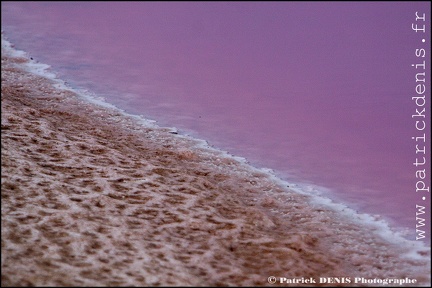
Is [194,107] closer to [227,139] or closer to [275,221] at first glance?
[227,139]

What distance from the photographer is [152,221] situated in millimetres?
7555

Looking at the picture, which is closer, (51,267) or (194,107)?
(51,267)

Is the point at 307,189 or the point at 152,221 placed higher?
the point at 307,189

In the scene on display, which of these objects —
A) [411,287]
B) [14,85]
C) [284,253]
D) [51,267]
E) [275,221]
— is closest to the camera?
[51,267]

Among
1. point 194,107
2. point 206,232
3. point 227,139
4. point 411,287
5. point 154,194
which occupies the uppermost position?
point 194,107

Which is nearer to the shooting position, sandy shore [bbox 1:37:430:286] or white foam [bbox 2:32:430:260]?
sandy shore [bbox 1:37:430:286]

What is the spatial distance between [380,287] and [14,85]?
8436 mm

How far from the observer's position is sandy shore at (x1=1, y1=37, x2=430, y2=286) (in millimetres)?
6379

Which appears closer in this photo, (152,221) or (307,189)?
(152,221)

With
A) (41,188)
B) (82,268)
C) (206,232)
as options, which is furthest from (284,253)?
(41,188)

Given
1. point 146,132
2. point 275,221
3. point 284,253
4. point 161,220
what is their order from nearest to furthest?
point 284,253 → point 161,220 → point 275,221 → point 146,132

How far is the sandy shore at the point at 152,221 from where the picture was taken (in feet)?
20.9

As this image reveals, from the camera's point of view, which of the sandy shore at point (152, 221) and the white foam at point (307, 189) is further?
the white foam at point (307, 189)

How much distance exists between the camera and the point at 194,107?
12688 mm
